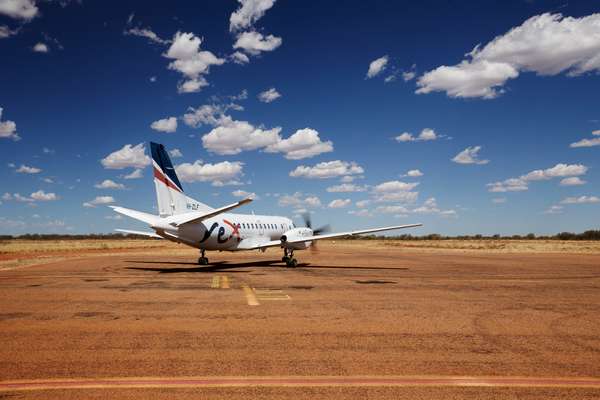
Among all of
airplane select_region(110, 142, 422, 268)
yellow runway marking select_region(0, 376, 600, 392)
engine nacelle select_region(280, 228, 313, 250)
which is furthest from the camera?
engine nacelle select_region(280, 228, 313, 250)

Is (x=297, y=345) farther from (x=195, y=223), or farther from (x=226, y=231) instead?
(x=226, y=231)

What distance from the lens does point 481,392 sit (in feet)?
17.8

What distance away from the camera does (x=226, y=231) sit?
28375 mm

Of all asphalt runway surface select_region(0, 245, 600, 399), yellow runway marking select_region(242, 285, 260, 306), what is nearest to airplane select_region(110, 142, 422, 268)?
yellow runway marking select_region(242, 285, 260, 306)

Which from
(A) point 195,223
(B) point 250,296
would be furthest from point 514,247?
(B) point 250,296

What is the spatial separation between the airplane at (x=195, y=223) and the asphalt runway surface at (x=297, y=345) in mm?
9397

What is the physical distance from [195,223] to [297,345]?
19.1 m

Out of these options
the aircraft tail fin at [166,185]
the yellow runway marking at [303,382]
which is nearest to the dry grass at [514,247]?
the aircraft tail fin at [166,185]

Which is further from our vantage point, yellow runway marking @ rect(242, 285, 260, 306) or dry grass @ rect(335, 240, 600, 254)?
dry grass @ rect(335, 240, 600, 254)

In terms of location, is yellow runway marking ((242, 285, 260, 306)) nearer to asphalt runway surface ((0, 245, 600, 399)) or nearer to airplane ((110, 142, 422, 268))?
asphalt runway surface ((0, 245, 600, 399))

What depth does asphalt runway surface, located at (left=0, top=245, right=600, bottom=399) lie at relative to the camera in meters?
5.55

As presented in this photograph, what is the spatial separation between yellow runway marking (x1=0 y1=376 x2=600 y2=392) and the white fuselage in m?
19.3

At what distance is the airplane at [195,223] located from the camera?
967 inches

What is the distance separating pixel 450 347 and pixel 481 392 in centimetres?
227
